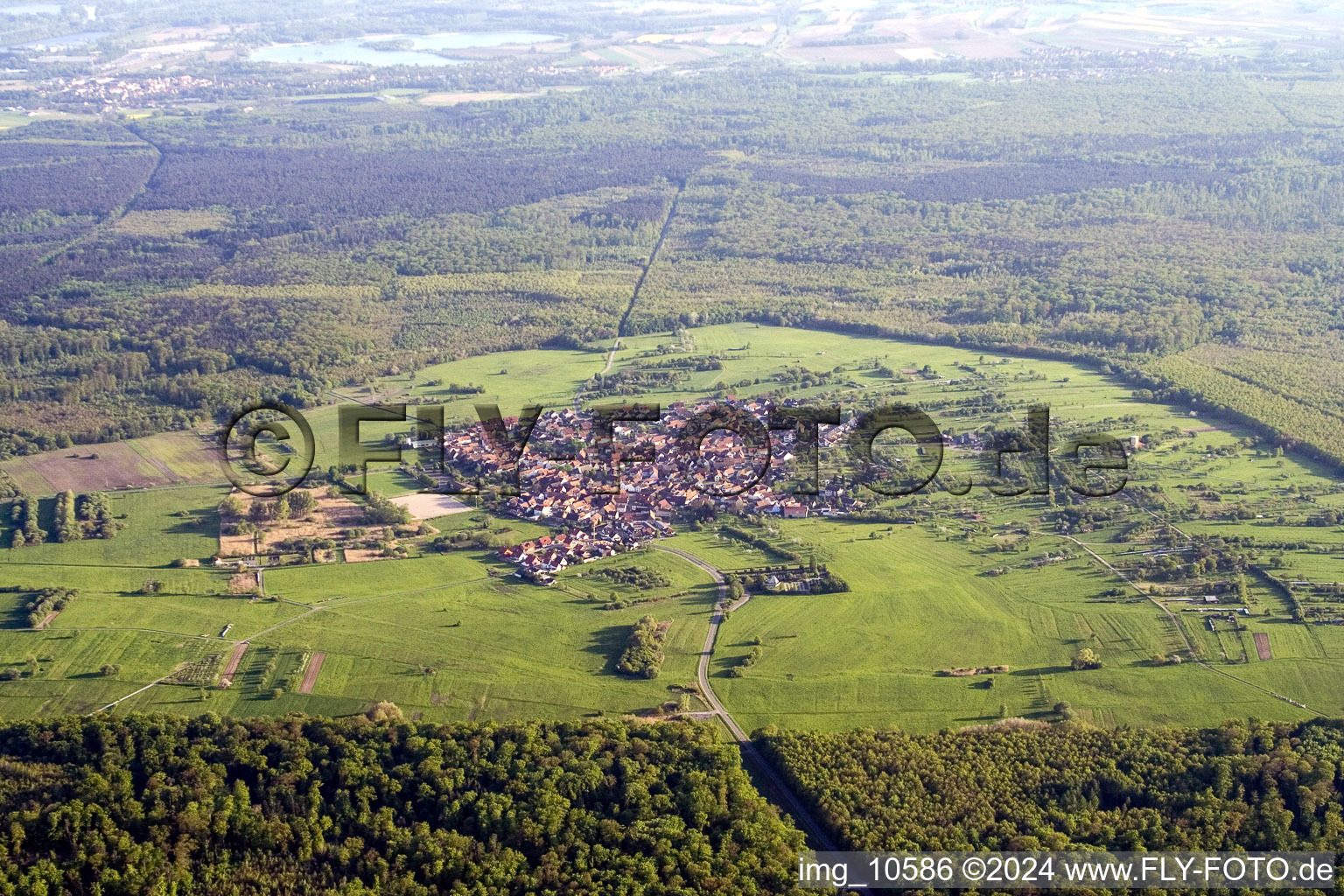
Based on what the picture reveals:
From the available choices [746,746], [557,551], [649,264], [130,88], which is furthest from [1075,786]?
[130,88]

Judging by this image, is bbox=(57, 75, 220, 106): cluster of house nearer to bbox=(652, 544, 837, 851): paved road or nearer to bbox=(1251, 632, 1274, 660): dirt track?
bbox=(652, 544, 837, 851): paved road

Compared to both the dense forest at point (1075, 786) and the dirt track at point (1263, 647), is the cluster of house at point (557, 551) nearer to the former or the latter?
the dense forest at point (1075, 786)

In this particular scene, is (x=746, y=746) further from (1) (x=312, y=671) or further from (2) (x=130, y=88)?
(2) (x=130, y=88)

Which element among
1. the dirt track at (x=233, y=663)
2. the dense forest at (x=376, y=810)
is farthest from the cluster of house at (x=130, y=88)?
the dense forest at (x=376, y=810)

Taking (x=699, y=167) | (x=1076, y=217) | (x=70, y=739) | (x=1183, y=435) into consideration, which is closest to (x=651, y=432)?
(x=1183, y=435)

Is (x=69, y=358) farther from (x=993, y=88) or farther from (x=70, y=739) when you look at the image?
(x=993, y=88)

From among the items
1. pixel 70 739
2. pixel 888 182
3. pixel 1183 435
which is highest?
pixel 888 182

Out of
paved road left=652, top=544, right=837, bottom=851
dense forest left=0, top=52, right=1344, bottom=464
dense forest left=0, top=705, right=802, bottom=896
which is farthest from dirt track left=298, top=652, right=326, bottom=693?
dense forest left=0, top=52, right=1344, bottom=464
